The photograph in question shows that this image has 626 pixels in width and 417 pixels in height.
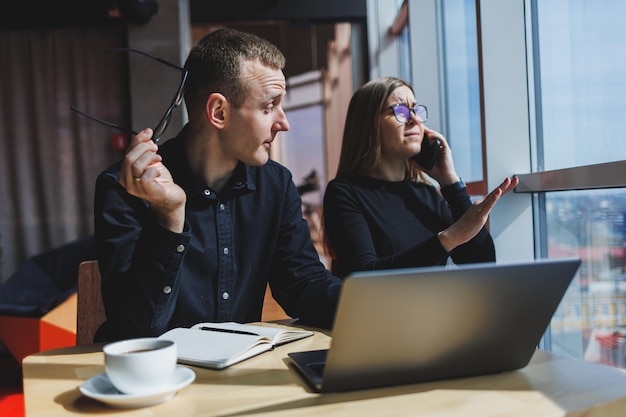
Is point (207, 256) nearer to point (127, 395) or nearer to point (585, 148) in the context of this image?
point (127, 395)

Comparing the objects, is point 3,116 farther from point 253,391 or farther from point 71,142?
point 253,391

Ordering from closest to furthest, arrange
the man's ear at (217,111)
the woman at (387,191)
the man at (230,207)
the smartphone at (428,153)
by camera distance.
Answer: the man at (230,207) → the man's ear at (217,111) → the woman at (387,191) → the smartphone at (428,153)

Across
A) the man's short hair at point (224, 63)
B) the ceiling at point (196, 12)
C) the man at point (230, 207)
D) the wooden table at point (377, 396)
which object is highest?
the ceiling at point (196, 12)

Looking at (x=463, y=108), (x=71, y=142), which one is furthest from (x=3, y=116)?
(x=463, y=108)

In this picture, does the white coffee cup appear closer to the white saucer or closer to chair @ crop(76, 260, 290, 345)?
the white saucer

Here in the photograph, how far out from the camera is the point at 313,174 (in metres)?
11.5

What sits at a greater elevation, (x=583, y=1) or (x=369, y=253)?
(x=583, y=1)

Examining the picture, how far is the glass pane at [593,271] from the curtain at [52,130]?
386 centimetres

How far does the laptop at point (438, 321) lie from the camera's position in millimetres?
734

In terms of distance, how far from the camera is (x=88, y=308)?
5.17 ft

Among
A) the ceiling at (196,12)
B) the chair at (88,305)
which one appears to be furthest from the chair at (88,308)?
the ceiling at (196,12)

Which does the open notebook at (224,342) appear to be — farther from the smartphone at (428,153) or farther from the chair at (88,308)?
the smartphone at (428,153)

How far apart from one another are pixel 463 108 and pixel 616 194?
1.54 meters

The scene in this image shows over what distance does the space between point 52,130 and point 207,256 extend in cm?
395
